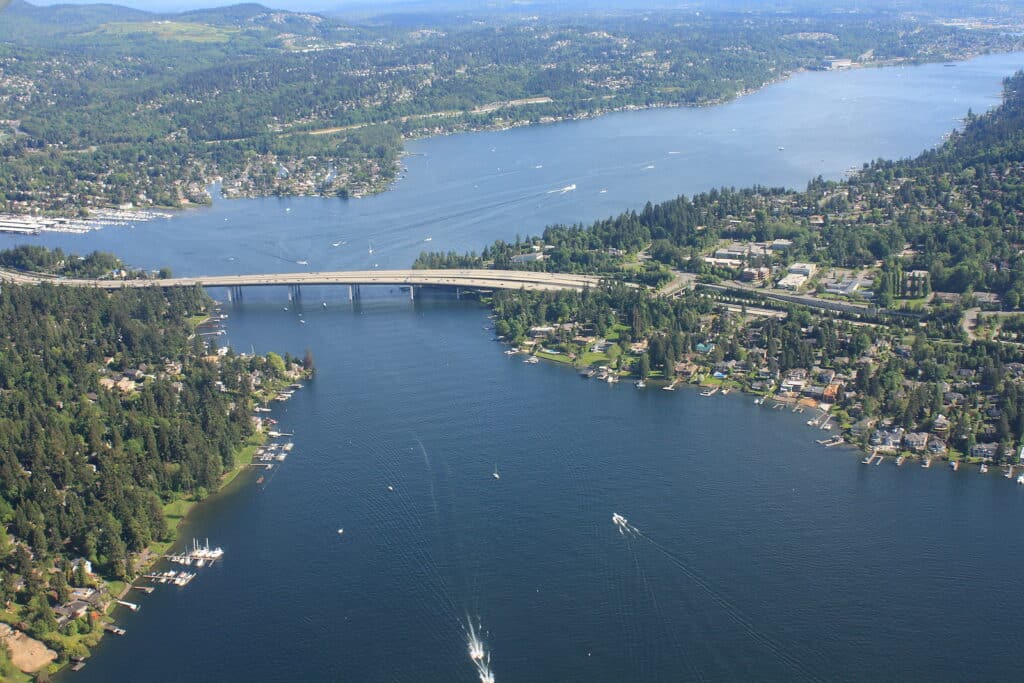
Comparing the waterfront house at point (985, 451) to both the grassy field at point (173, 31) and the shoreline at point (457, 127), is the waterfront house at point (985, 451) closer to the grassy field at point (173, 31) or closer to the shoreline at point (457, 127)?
the shoreline at point (457, 127)

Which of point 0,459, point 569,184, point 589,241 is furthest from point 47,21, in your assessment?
point 0,459

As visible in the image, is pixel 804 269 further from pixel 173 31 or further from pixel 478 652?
pixel 173 31

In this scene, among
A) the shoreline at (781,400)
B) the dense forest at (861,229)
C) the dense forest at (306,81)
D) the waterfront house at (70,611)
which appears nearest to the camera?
the waterfront house at (70,611)

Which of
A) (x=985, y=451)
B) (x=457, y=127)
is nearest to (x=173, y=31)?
(x=457, y=127)

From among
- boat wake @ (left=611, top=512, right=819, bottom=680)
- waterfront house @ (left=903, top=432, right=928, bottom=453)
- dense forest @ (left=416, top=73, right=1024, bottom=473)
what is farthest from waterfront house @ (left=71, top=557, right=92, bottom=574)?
waterfront house @ (left=903, top=432, right=928, bottom=453)

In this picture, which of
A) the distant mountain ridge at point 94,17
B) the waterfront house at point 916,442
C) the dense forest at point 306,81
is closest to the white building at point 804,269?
the waterfront house at point 916,442

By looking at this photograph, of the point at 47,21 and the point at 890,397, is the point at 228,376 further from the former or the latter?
the point at 47,21
